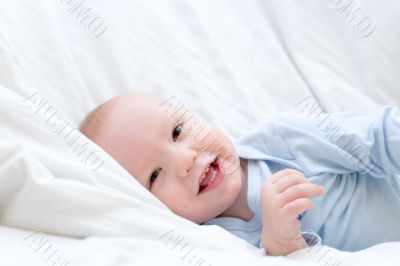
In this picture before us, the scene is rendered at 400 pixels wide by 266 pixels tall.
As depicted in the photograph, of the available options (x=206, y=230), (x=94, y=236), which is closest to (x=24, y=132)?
(x=94, y=236)

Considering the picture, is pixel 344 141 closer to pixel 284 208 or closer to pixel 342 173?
pixel 342 173

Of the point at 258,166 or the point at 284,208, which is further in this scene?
the point at 258,166

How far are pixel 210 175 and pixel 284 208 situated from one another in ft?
0.53

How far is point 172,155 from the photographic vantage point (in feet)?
3.22

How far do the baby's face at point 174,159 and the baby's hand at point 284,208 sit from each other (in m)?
0.10

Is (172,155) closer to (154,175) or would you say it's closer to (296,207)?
(154,175)

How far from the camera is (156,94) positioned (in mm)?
1213

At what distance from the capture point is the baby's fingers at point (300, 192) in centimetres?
86

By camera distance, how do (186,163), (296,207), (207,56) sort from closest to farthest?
(296,207), (186,163), (207,56)

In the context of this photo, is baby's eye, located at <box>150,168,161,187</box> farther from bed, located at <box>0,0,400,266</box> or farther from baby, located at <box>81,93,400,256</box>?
bed, located at <box>0,0,400,266</box>

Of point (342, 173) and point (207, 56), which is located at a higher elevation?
point (207, 56)

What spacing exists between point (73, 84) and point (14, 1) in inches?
8.8

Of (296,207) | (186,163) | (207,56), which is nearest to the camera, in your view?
(296,207)

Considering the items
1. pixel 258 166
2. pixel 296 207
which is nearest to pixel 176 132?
pixel 258 166
